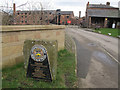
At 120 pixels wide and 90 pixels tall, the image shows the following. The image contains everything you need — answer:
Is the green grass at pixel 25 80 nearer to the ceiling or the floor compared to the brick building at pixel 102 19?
nearer to the floor

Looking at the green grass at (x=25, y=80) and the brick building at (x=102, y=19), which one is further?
the brick building at (x=102, y=19)

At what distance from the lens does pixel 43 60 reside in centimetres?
418

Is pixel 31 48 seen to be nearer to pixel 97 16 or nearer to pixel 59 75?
pixel 59 75

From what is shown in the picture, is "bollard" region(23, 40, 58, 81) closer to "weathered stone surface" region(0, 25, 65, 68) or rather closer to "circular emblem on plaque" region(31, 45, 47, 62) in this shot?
"circular emblem on plaque" region(31, 45, 47, 62)

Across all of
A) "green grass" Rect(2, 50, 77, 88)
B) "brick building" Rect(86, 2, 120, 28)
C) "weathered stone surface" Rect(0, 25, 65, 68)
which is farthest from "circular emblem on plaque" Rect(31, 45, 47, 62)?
"brick building" Rect(86, 2, 120, 28)

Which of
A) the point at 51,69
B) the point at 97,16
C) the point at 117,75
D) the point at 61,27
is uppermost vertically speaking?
the point at 97,16

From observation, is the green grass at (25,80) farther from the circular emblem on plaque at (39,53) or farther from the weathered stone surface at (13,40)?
the circular emblem on plaque at (39,53)

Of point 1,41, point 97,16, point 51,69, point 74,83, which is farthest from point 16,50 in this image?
point 97,16

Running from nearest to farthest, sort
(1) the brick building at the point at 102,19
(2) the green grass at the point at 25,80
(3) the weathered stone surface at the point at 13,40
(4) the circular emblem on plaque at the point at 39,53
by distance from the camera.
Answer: (2) the green grass at the point at 25,80
(4) the circular emblem on plaque at the point at 39,53
(3) the weathered stone surface at the point at 13,40
(1) the brick building at the point at 102,19

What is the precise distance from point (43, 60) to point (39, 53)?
0.30 meters

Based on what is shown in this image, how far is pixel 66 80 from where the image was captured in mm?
4523

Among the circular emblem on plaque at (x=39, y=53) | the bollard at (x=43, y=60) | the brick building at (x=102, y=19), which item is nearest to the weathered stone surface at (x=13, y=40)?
the bollard at (x=43, y=60)

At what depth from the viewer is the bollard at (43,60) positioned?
4188 mm

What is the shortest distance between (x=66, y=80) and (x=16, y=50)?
2.57 m
